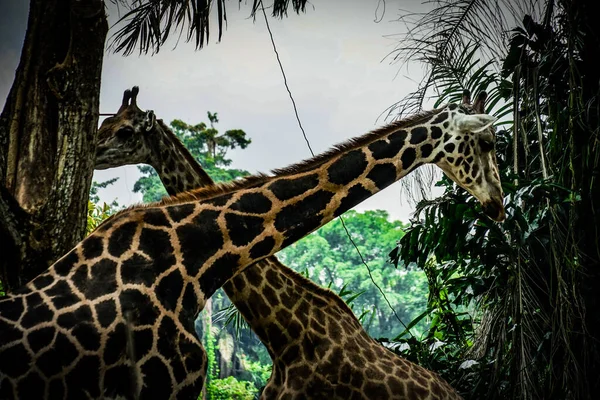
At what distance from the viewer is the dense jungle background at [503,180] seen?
3865mm

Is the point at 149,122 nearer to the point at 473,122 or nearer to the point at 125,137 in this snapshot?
the point at 125,137

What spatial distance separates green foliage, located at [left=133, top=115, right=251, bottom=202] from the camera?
78.9 ft

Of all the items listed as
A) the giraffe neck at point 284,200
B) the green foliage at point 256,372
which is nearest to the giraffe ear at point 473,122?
the giraffe neck at point 284,200

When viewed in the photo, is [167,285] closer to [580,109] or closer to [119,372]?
[119,372]

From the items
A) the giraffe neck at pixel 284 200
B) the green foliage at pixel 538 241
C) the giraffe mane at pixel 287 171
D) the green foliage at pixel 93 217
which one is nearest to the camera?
the giraffe neck at pixel 284 200

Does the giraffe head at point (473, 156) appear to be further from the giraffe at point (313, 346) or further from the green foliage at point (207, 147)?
the green foliage at point (207, 147)

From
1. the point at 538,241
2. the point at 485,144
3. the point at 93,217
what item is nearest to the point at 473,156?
the point at 485,144

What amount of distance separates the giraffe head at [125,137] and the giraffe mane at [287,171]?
177 centimetres

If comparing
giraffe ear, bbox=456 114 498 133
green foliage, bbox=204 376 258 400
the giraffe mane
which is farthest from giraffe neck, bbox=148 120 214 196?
green foliage, bbox=204 376 258 400

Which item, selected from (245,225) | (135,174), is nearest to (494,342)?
(245,225)

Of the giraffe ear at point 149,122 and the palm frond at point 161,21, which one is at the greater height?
the palm frond at point 161,21

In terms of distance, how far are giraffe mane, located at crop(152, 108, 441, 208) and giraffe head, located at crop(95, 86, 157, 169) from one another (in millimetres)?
1772

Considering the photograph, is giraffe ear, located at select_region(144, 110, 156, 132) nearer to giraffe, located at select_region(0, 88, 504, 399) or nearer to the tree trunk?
the tree trunk

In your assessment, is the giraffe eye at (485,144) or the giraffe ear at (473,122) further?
the giraffe eye at (485,144)
